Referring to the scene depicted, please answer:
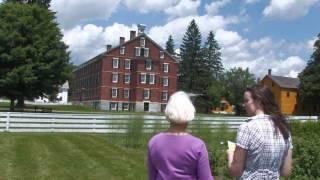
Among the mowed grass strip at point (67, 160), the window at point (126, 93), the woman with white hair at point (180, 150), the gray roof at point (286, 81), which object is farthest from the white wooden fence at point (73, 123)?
the gray roof at point (286, 81)

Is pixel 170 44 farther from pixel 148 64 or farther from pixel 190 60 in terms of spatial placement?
pixel 148 64

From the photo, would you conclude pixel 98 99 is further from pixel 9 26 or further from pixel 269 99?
pixel 269 99

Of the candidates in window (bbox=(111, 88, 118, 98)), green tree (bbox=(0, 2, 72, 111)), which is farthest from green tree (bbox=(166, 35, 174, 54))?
green tree (bbox=(0, 2, 72, 111))

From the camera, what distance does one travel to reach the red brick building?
9225 cm

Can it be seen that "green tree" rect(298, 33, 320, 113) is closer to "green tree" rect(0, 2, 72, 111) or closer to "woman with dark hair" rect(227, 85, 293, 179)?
"green tree" rect(0, 2, 72, 111)

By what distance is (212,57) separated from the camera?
117m

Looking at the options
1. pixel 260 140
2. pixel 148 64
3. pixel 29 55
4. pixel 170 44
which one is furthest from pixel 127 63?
pixel 260 140

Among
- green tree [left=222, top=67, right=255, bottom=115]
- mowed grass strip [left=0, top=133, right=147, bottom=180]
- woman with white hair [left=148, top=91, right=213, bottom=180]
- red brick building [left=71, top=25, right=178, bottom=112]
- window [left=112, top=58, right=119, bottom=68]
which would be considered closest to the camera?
woman with white hair [left=148, top=91, right=213, bottom=180]

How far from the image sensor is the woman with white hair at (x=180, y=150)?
4.08 metres

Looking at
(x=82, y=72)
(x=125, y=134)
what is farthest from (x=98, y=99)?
(x=125, y=134)

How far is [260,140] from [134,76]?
291ft

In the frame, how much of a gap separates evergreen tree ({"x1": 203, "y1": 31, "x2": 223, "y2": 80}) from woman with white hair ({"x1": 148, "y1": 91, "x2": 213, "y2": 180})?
11100 cm

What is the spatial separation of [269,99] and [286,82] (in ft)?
306

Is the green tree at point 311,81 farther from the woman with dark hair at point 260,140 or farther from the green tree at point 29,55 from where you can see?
the woman with dark hair at point 260,140
